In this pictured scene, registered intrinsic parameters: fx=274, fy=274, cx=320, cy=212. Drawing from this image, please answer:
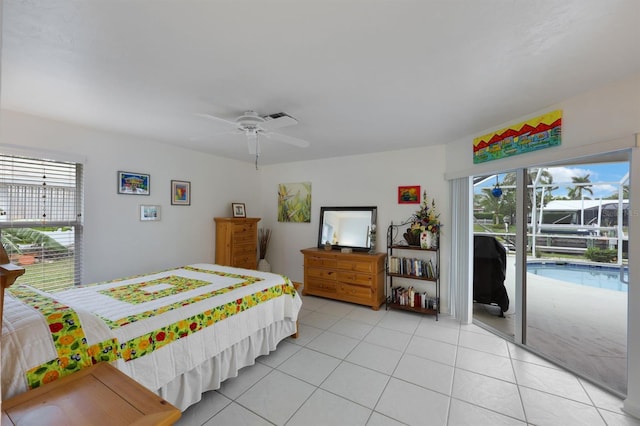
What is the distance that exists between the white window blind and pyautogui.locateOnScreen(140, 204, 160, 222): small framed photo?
628 millimetres

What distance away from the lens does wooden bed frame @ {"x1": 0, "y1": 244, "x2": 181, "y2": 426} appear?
1044mm

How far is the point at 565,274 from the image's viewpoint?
417cm

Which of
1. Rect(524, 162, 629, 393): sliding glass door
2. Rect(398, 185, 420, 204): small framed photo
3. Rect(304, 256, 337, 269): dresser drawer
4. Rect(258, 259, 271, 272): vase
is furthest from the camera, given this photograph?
Rect(258, 259, 271, 272): vase

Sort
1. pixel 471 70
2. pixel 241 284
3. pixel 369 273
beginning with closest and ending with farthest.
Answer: pixel 471 70 < pixel 241 284 < pixel 369 273

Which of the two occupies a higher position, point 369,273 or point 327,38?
point 327,38

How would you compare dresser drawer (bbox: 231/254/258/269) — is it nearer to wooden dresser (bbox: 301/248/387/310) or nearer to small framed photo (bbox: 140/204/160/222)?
wooden dresser (bbox: 301/248/387/310)

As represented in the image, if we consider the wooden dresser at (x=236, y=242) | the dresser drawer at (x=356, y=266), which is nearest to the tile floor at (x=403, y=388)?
the dresser drawer at (x=356, y=266)

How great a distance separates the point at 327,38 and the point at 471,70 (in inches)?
40.4

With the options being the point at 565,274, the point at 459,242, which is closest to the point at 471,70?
the point at 459,242

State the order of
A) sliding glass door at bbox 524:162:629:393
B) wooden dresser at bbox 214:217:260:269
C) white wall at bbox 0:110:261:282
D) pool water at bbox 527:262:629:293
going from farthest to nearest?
wooden dresser at bbox 214:217:260:269 < pool water at bbox 527:262:629:293 < white wall at bbox 0:110:261:282 < sliding glass door at bbox 524:162:629:393

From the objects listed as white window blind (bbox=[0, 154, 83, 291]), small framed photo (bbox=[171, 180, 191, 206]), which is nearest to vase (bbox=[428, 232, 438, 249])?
small framed photo (bbox=[171, 180, 191, 206])

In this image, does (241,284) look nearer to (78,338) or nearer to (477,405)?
(78,338)

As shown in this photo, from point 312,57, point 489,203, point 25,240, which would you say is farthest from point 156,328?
point 489,203

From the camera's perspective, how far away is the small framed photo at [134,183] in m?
3.37
